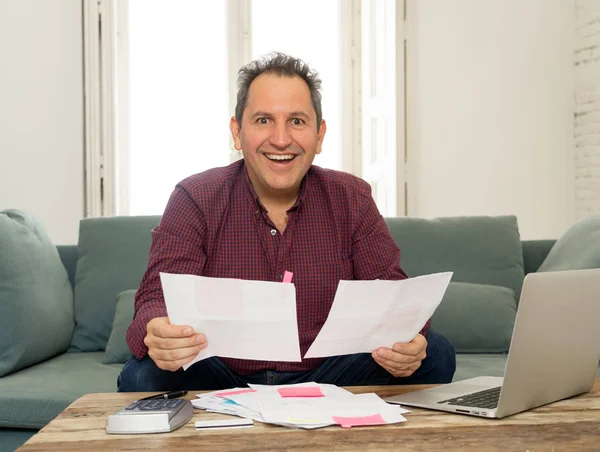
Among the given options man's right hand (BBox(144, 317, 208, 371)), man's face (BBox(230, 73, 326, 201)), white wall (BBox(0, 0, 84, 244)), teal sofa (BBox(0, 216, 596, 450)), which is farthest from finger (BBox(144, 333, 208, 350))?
white wall (BBox(0, 0, 84, 244))

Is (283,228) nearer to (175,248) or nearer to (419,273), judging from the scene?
(175,248)

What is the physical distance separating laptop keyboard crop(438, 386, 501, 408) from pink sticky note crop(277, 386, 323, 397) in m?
0.21

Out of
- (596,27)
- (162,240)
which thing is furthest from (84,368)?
(596,27)

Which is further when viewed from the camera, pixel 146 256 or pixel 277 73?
pixel 146 256

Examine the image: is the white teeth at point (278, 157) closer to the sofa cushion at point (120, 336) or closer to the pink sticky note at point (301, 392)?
the pink sticky note at point (301, 392)

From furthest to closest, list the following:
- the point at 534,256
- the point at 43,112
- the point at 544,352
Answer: the point at 43,112 < the point at 534,256 < the point at 544,352

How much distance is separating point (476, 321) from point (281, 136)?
108 cm

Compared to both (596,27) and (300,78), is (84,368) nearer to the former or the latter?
(300,78)

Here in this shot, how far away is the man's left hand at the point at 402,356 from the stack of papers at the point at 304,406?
122mm

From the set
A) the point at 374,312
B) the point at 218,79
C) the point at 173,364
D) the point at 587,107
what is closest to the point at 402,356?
the point at 374,312

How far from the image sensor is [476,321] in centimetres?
251

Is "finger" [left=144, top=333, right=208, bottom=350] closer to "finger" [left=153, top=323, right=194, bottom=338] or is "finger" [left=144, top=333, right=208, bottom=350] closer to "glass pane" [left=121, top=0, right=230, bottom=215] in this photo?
"finger" [left=153, top=323, right=194, bottom=338]

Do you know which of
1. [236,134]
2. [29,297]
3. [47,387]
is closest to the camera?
[236,134]

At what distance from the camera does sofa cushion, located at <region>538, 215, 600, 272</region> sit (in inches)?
93.3
